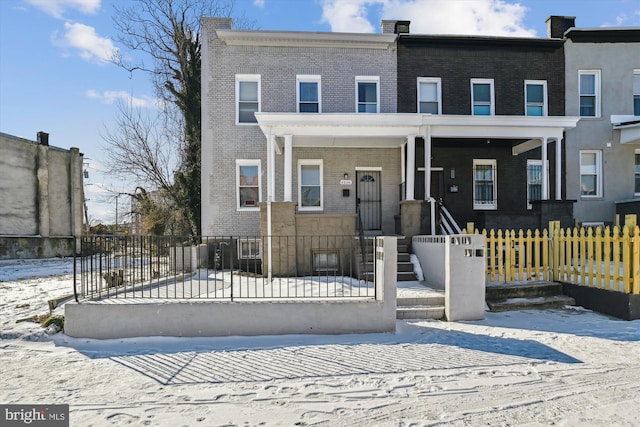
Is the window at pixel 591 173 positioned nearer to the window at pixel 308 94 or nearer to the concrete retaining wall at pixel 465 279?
the concrete retaining wall at pixel 465 279

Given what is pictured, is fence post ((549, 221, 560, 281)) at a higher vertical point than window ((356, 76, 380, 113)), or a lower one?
lower

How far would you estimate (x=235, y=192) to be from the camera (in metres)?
13.0

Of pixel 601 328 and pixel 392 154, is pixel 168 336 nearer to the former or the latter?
pixel 601 328

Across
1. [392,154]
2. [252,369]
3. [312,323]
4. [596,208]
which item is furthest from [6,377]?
[596,208]

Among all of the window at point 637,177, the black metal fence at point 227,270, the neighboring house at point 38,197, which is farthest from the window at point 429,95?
the neighboring house at point 38,197

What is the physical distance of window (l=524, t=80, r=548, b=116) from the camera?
1382 centimetres

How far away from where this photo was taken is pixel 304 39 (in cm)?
1302

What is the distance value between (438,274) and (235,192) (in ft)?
25.3

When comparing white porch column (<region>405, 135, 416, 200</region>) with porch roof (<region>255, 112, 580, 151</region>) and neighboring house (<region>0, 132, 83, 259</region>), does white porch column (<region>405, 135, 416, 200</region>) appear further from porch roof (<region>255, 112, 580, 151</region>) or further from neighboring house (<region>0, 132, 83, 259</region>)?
neighboring house (<region>0, 132, 83, 259</region>)

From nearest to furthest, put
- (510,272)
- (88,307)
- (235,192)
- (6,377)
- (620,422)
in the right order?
(620,422) < (6,377) < (88,307) < (510,272) < (235,192)

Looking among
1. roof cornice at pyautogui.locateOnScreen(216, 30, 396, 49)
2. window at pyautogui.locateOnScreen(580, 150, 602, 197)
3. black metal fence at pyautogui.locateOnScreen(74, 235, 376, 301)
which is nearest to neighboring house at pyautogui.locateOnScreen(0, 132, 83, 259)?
black metal fence at pyautogui.locateOnScreen(74, 235, 376, 301)

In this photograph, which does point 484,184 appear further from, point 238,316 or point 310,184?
point 238,316

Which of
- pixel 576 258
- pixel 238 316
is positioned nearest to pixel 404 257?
pixel 576 258

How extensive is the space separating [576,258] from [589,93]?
389 inches
